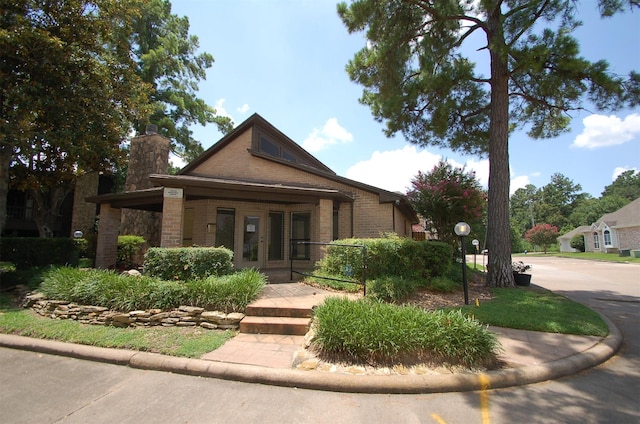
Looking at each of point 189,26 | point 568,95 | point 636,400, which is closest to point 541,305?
point 636,400

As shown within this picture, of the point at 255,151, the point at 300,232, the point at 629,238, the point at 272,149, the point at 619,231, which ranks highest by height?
the point at 272,149

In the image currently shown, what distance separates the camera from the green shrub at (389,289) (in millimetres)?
6516

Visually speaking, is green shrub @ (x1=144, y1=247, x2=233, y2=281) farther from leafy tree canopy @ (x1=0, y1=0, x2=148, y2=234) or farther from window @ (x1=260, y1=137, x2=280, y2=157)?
window @ (x1=260, y1=137, x2=280, y2=157)

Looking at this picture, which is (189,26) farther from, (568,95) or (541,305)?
(541,305)

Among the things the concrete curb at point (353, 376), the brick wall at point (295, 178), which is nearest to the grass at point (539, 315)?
the concrete curb at point (353, 376)

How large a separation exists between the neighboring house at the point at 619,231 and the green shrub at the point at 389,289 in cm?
3798

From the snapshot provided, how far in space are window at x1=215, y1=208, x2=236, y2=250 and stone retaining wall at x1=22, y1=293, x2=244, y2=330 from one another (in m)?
5.80

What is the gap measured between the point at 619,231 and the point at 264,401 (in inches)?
1796

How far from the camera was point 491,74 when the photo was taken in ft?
32.3

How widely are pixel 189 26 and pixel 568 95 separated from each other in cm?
2786

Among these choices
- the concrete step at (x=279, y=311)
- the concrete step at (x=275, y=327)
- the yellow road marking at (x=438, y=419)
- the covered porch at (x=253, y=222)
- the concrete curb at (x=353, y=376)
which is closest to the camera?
the yellow road marking at (x=438, y=419)

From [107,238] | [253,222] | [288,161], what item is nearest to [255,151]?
[288,161]

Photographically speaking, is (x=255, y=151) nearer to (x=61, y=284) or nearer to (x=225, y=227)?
(x=225, y=227)

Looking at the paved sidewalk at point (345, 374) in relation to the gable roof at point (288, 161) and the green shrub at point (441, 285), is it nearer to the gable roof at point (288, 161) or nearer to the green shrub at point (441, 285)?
the green shrub at point (441, 285)
